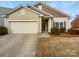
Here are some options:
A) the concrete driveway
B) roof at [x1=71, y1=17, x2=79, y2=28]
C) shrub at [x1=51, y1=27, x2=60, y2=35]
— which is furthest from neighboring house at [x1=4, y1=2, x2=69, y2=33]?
roof at [x1=71, y1=17, x2=79, y2=28]

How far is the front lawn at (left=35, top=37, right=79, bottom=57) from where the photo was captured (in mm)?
9712

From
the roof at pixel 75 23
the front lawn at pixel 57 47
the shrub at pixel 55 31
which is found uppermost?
the roof at pixel 75 23

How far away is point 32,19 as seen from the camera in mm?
16016

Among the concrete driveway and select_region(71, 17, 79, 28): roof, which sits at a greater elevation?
select_region(71, 17, 79, 28): roof

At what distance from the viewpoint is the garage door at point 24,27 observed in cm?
1378

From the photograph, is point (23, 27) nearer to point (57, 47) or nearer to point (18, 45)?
point (18, 45)

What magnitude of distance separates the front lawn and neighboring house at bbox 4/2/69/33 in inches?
67.5

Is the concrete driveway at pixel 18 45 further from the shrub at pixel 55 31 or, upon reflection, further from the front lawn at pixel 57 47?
the shrub at pixel 55 31

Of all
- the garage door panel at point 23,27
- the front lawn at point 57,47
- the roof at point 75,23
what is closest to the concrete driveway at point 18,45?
the front lawn at point 57,47

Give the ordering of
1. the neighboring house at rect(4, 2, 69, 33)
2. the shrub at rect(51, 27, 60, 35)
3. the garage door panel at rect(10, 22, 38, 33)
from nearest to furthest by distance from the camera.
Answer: the shrub at rect(51, 27, 60, 35)
the garage door panel at rect(10, 22, 38, 33)
the neighboring house at rect(4, 2, 69, 33)

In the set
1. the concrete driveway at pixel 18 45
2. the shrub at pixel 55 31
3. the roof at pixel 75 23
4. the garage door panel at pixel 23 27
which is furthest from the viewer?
the garage door panel at pixel 23 27

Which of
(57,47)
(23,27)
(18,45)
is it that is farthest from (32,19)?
(57,47)

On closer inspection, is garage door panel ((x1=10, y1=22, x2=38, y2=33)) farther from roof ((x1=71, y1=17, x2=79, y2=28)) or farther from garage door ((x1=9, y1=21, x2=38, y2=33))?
roof ((x1=71, y1=17, x2=79, y2=28))

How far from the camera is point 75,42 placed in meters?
12.0
